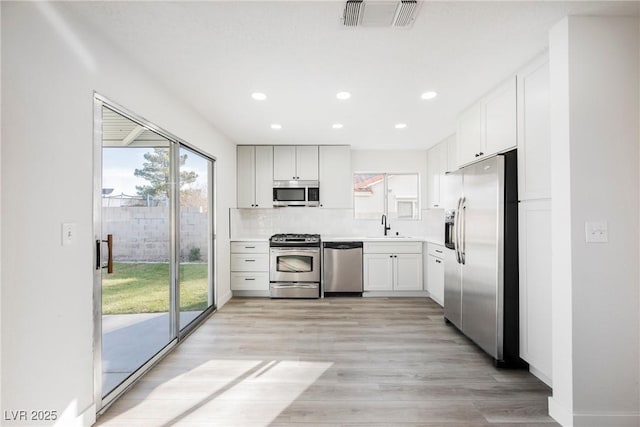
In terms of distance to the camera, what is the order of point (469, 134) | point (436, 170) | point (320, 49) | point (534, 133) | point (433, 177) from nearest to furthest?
point (320, 49) < point (534, 133) < point (469, 134) < point (436, 170) < point (433, 177)

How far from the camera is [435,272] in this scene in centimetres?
444

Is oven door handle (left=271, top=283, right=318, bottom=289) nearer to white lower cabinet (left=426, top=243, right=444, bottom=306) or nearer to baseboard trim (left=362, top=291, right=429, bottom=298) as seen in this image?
baseboard trim (left=362, top=291, right=429, bottom=298)

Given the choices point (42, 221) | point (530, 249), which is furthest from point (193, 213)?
point (530, 249)

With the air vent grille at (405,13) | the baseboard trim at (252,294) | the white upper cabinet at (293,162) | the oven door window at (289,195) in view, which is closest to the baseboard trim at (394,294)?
the baseboard trim at (252,294)

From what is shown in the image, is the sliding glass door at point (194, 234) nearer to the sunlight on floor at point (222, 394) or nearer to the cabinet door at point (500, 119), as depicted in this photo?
the sunlight on floor at point (222, 394)

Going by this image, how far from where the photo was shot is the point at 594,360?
5.90ft

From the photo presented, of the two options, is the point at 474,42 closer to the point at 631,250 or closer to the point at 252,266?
the point at 631,250

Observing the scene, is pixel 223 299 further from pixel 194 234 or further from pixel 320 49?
pixel 320 49

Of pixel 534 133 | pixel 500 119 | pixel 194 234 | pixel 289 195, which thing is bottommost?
pixel 194 234

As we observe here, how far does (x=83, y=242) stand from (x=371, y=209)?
4.39 meters

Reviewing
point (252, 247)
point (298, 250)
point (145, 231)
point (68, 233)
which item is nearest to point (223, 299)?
point (252, 247)

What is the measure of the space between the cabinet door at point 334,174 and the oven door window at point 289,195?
13.1 inches

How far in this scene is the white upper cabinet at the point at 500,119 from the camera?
257 cm

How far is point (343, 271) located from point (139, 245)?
3012 millimetres
